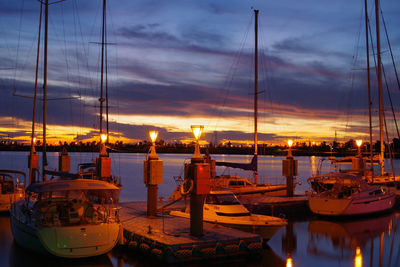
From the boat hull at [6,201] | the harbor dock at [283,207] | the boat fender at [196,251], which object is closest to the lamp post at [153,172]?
the boat fender at [196,251]

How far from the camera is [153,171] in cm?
1802

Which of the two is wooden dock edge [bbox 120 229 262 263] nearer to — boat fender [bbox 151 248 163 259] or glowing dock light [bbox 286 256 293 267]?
boat fender [bbox 151 248 163 259]

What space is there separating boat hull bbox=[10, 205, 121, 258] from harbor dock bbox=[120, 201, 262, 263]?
1.17 metres

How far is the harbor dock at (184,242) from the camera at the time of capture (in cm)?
1397

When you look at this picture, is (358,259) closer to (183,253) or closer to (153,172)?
(183,253)

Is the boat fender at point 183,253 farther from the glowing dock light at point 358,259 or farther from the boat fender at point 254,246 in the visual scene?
the glowing dock light at point 358,259

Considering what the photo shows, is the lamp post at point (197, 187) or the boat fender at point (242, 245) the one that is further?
the boat fender at point (242, 245)

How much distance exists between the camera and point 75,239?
13867 mm

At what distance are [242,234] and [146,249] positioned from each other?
3561 mm

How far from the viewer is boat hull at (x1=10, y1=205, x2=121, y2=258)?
541 inches

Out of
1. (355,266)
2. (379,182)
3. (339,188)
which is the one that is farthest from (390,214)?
(355,266)

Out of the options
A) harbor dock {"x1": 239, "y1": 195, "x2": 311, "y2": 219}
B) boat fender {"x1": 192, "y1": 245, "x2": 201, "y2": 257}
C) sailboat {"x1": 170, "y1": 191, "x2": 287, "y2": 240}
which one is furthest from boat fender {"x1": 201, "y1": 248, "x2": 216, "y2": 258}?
harbor dock {"x1": 239, "y1": 195, "x2": 311, "y2": 219}

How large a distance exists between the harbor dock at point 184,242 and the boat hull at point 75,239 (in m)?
1.17

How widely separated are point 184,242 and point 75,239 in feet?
11.7
